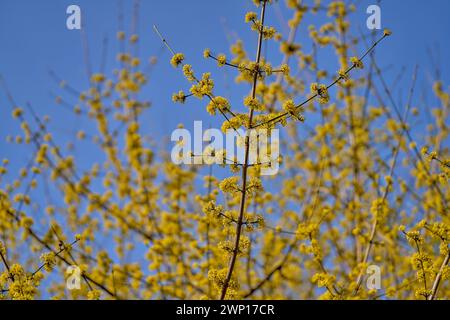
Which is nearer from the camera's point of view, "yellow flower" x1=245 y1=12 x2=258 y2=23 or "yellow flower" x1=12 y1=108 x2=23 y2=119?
"yellow flower" x1=245 y1=12 x2=258 y2=23

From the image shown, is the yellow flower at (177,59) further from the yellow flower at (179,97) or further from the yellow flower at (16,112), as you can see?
the yellow flower at (16,112)

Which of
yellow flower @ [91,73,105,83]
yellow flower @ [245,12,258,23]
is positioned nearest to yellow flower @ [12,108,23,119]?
yellow flower @ [91,73,105,83]

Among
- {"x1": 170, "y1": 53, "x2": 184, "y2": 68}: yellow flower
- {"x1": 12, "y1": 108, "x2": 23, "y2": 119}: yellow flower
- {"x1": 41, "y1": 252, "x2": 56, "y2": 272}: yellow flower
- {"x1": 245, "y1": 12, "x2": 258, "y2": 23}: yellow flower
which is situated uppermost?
{"x1": 12, "y1": 108, "x2": 23, "y2": 119}: yellow flower

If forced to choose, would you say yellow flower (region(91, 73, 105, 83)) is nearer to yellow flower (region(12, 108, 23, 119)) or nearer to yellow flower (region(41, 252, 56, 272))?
yellow flower (region(12, 108, 23, 119))

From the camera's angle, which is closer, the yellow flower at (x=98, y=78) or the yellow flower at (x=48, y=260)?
the yellow flower at (x=48, y=260)

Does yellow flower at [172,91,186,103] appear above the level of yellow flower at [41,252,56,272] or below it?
above

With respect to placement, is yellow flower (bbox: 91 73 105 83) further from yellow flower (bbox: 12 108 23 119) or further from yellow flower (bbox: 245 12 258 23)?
yellow flower (bbox: 245 12 258 23)

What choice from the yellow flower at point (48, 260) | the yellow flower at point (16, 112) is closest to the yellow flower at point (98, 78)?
the yellow flower at point (16, 112)

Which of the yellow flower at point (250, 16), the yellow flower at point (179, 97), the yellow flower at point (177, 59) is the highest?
the yellow flower at point (250, 16)

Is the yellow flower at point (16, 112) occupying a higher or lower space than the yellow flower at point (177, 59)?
higher
